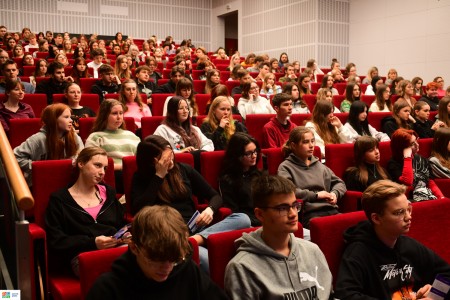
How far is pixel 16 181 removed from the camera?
920 mm

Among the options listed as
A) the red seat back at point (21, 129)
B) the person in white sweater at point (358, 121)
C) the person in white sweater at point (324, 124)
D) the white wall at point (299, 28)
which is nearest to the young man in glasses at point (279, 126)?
the person in white sweater at point (324, 124)

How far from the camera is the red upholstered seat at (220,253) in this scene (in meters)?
1.09

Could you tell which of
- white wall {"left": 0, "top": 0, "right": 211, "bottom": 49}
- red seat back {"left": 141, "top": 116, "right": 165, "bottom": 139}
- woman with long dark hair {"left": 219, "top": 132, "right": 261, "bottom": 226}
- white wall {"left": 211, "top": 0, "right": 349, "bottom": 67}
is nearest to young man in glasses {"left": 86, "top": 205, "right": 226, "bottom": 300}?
woman with long dark hair {"left": 219, "top": 132, "right": 261, "bottom": 226}

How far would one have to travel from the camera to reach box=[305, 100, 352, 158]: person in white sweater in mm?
2460

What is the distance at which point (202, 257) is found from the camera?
127cm

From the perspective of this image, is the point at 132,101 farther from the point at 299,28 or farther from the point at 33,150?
the point at 299,28

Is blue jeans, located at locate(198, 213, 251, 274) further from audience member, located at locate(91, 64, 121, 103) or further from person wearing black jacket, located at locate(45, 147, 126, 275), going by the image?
audience member, located at locate(91, 64, 121, 103)

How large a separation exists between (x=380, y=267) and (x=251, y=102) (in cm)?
196

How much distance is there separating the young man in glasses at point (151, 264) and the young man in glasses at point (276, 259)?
0.14 metres

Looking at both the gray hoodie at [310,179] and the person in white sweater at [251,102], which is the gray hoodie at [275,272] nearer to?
the gray hoodie at [310,179]

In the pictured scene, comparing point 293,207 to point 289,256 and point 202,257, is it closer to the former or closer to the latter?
point 289,256

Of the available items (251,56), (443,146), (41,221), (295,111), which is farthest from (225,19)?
(41,221)

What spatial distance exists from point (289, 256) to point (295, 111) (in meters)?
2.17

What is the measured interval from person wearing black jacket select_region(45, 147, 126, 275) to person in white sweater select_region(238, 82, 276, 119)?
5.29 ft
